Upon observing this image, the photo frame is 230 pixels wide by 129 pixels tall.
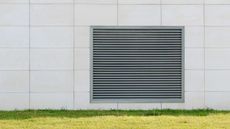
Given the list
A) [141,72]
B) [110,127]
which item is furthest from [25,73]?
[110,127]

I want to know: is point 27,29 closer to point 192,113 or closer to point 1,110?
point 1,110

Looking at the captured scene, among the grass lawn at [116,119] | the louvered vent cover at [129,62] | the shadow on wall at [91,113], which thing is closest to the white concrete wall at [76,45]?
the louvered vent cover at [129,62]

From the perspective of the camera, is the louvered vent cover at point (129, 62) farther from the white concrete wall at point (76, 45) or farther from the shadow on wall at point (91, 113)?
the shadow on wall at point (91, 113)

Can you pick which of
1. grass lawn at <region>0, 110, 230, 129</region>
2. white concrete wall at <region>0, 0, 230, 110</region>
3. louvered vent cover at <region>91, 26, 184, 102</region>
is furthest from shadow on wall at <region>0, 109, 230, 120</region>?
louvered vent cover at <region>91, 26, 184, 102</region>

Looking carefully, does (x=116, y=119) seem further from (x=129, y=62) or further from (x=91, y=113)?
(x=129, y=62)

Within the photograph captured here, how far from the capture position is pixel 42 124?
13.1 metres

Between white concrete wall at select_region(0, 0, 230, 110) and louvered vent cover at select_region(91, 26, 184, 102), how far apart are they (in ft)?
0.60

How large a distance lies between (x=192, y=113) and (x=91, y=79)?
97.0 inches

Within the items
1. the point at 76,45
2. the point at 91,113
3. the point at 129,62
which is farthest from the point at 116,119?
the point at 76,45

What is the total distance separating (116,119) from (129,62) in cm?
242

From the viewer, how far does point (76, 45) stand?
15.7 meters

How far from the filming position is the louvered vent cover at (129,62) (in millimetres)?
15766

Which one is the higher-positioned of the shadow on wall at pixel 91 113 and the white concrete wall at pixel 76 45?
the white concrete wall at pixel 76 45

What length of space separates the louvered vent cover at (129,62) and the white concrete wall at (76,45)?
182 millimetres
